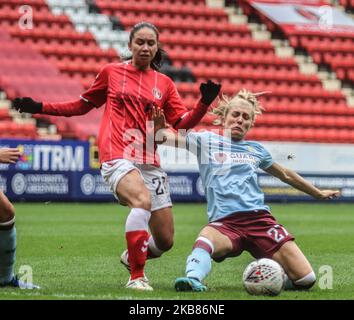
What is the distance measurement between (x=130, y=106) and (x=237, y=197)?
3.41ft

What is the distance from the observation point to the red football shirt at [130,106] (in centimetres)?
676

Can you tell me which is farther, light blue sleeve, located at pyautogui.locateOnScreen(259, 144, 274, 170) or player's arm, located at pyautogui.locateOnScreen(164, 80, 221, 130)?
light blue sleeve, located at pyautogui.locateOnScreen(259, 144, 274, 170)

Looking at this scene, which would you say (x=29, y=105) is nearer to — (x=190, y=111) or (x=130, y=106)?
(x=130, y=106)

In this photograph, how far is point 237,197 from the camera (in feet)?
22.2

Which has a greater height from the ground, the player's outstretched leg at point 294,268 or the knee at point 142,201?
the knee at point 142,201

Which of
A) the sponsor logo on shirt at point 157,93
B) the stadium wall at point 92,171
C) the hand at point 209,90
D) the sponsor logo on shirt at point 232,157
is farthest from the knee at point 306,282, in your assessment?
the stadium wall at point 92,171

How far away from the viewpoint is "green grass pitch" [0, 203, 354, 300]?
6277 mm

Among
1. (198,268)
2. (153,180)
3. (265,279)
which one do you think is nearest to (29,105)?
(153,180)

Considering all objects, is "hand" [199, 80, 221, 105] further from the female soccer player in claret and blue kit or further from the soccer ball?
the soccer ball

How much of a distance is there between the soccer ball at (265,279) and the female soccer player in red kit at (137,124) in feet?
2.29

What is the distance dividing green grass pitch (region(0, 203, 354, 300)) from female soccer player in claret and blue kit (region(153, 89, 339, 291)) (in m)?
0.25

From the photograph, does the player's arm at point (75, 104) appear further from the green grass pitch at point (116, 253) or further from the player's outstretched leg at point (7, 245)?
the green grass pitch at point (116, 253)

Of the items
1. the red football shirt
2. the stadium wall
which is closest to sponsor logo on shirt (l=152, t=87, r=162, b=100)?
the red football shirt

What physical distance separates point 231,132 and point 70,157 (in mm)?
12855
